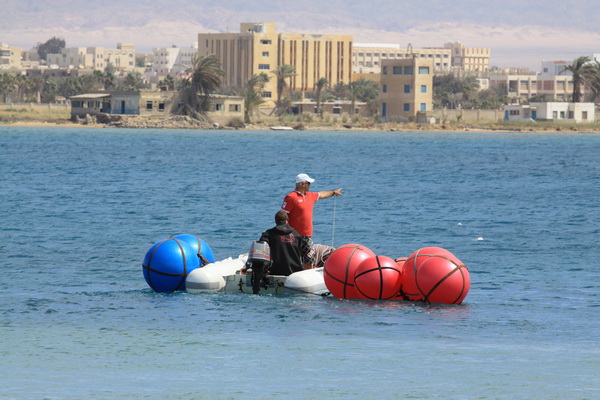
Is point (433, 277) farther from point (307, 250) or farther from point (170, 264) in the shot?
point (170, 264)

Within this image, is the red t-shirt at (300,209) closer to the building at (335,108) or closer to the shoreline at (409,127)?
the shoreline at (409,127)

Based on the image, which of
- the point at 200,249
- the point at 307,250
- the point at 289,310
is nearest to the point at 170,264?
the point at 200,249

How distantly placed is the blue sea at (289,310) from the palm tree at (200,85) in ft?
311

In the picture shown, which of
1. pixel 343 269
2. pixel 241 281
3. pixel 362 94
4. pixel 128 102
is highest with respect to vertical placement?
Result: pixel 362 94

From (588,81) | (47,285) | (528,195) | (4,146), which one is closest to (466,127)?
(588,81)

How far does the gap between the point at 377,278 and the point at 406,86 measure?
5841 inches

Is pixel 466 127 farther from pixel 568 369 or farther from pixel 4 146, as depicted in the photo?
pixel 568 369

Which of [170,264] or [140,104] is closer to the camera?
[170,264]

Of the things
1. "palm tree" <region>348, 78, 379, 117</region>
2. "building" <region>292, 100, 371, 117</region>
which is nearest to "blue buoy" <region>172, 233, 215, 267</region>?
"palm tree" <region>348, 78, 379, 117</region>

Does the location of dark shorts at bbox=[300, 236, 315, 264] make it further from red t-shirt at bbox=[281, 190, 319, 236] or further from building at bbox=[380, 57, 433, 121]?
building at bbox=[380, 57, 433, 121]

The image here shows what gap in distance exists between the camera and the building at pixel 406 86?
163m

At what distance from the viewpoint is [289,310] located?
1892cm

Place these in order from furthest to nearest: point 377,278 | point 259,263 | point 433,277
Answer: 1. point 259,263
2. point 377,278
3. point 433,277

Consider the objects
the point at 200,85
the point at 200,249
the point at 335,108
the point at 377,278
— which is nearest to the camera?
the point at 377,278
